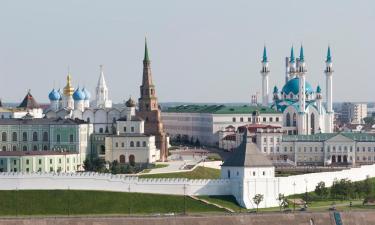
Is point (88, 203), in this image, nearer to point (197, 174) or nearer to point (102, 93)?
point (197, 174)

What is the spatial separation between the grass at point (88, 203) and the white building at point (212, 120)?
40.9 metres

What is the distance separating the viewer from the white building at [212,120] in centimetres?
11269

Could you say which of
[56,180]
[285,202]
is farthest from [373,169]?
[56,180]

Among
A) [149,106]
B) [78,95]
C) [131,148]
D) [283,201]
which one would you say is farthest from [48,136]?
[283,201]

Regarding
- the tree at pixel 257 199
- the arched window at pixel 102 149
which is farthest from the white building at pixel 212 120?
the tree at pixel 257 199

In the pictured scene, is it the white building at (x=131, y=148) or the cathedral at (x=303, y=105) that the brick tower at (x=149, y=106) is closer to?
the white building at (x=131, y=148)

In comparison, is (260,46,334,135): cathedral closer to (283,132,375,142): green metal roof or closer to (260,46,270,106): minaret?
(260,46,270,106): minaret

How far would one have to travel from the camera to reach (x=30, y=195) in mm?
68875

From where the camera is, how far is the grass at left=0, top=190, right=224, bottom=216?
66.2 meters

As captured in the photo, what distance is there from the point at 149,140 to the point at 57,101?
2230cm

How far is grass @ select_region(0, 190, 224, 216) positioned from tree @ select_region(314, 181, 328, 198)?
9.69 m

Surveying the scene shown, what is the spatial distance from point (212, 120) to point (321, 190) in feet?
130

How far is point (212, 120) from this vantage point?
11488cm

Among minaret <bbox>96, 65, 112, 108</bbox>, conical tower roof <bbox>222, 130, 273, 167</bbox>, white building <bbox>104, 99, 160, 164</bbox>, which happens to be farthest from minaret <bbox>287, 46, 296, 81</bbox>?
conical tower roof <bbox>222, 130, 273, 167</bbox>
